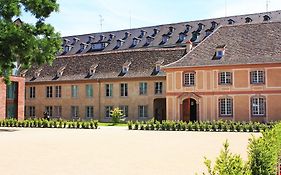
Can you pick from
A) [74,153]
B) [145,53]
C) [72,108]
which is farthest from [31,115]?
[74,153]

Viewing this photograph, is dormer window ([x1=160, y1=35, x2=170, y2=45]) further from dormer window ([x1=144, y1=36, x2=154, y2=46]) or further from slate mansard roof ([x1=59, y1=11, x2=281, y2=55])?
dormer window ([x1=144, y1=36, x2=154, y2=46])

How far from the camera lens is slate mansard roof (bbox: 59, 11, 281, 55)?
67500mm

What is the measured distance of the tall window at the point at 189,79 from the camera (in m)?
42.0

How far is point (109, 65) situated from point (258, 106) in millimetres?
21632

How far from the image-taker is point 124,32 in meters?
78.9

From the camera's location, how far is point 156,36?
73.9 m

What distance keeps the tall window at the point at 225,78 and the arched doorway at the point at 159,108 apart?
10.3 meters

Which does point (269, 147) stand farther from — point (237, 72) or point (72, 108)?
point (72, 108)

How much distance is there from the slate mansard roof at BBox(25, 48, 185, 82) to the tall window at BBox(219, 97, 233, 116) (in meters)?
9.57

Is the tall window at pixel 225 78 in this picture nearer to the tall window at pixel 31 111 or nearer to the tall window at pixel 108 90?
the tall window at pixel 108 90

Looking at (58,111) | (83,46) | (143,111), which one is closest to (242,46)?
(143,111)

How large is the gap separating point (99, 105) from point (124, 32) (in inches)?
1161

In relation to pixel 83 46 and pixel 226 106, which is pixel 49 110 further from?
pixel 226 106

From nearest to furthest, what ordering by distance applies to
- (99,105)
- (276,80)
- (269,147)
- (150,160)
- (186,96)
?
(269,147) < (150,160) < (276,80) < (186,96) < (99,105)
